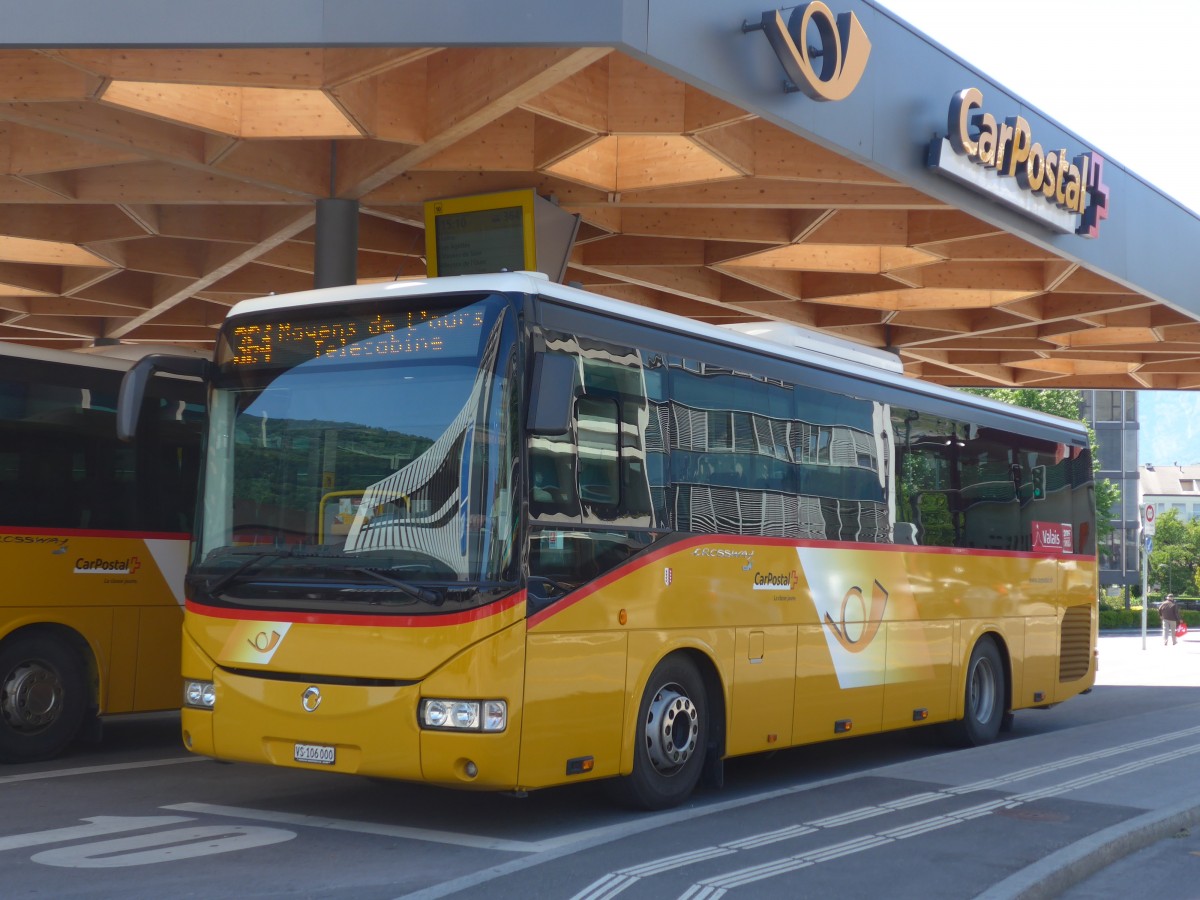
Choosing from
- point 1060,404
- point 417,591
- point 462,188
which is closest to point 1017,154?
point 462,188

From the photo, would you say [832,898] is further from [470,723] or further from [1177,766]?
[1177,766]

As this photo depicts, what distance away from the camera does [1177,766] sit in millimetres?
11531

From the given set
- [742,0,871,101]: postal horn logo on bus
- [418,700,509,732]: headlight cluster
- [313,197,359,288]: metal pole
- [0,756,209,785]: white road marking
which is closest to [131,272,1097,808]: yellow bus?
[418,700,509,732]: headlight cluster

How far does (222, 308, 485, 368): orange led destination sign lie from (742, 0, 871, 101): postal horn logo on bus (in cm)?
480

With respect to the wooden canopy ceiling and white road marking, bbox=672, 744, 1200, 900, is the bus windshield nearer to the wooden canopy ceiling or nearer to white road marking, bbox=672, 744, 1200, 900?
white road marking, bbox=672, 744, 1200, 900

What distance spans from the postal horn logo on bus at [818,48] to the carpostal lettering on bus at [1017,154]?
198 centimetres

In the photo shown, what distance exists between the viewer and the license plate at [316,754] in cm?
795

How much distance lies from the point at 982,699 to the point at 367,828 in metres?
7.58

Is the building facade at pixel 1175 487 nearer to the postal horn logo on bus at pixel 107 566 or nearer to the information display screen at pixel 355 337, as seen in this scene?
the postal horn logo on bus at pixel 107 566

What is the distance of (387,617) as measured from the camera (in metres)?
7.81

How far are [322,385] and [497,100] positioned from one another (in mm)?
3709

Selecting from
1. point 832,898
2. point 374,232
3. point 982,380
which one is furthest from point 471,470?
point 982,380

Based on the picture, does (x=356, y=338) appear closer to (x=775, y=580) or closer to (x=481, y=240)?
(x=775, y=580)

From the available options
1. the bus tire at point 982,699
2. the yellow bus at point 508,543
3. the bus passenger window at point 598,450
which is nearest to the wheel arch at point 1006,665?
the bus tire at point 982,699
